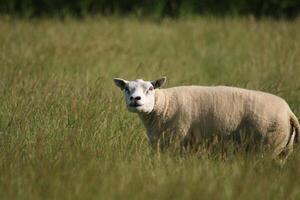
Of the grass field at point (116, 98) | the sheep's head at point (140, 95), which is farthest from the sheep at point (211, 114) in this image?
the grass field at point (116, 98)

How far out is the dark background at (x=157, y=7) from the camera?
18688 millimetres

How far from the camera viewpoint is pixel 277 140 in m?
7.50

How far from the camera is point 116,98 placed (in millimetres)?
9430

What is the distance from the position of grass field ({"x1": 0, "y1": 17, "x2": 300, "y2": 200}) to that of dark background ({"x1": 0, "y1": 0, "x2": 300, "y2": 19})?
2379 mm

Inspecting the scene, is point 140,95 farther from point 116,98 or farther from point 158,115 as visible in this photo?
point 116,98

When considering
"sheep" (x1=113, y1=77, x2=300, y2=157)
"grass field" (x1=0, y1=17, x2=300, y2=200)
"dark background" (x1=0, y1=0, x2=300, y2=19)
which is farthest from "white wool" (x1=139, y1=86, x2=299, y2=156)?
"dark background" (x1=0, y1=0, x2=300, y2=19)

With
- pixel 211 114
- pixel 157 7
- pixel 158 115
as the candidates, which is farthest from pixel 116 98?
pixel 157 7

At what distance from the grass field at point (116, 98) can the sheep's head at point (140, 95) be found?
1.32ft

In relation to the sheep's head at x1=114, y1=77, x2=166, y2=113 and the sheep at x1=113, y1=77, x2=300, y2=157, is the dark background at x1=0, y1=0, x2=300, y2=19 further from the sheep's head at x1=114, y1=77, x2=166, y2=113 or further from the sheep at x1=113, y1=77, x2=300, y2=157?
the sheep's head at x1=114, y1=77, x2=166, y2=113

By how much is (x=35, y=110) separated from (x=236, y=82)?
3.33m

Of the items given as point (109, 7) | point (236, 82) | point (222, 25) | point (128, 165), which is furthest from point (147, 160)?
point (109, 7)

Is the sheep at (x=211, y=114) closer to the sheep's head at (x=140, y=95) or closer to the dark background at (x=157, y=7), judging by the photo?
the sheep's head at (x=140, y=95)

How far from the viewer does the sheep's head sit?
7.38 metres

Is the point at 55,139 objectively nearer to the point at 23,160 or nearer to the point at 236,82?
the point at 23,160
